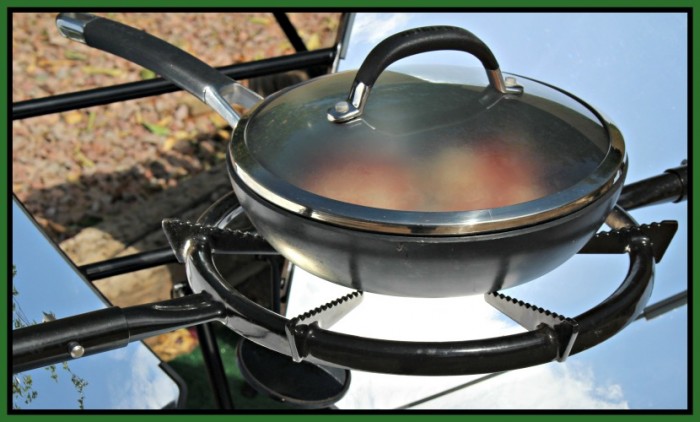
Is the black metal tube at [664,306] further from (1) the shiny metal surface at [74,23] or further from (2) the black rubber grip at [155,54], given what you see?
(1) the shiny metal surface at [74,23]

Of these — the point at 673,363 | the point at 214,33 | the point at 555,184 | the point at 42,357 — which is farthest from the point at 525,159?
the point at 214,33

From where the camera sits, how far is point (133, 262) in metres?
1.63

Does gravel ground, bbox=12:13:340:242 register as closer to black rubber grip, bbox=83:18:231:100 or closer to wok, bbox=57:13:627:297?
black rubber grip, bbox=83:18:231:100

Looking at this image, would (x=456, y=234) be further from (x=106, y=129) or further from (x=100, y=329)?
(x=106, y=129)

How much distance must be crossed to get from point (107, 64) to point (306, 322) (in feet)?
7.51

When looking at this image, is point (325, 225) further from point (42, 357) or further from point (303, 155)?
point (42, 357)

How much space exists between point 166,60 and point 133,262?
0.45 m

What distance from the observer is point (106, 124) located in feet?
9.85

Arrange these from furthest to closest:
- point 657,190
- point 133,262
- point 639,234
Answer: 1. point 133,262
2. point 657,190
3. point 639,234

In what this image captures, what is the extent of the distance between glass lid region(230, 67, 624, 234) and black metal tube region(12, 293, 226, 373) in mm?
163

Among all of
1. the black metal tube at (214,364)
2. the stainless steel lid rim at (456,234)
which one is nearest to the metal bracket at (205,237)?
the stainless steel lid rim at (456,234)

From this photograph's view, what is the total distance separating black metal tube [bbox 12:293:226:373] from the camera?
105 centimetres

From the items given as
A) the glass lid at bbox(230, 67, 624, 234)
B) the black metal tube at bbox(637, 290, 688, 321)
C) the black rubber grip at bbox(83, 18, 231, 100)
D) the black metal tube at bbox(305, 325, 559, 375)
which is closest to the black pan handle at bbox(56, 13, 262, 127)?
the black rubber grip at bbox(83, 18, 231, 100)

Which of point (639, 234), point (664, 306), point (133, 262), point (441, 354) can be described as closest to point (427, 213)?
point (441, 354)
